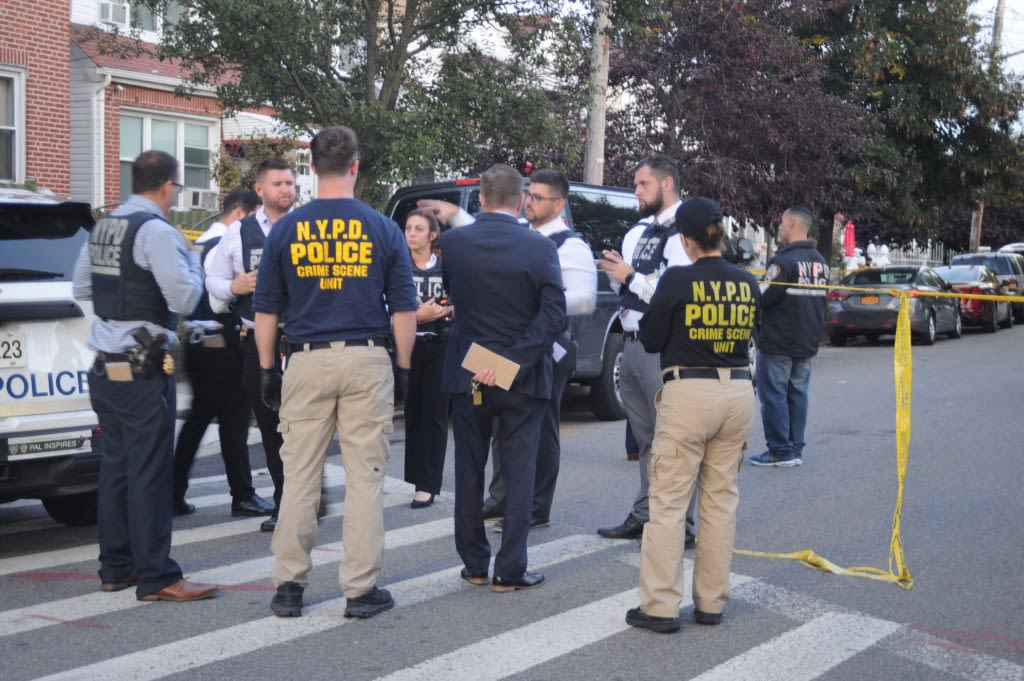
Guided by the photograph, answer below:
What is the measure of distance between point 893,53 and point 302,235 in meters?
21.6

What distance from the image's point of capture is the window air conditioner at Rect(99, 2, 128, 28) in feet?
59.2

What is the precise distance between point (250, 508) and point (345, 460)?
7.77 feet

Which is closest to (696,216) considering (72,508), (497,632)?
(497,632)

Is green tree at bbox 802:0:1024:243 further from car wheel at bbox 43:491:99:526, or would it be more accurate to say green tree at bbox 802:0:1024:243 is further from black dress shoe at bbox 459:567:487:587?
black dress shoe at bbox 459:567:487:587

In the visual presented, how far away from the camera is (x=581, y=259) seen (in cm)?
652

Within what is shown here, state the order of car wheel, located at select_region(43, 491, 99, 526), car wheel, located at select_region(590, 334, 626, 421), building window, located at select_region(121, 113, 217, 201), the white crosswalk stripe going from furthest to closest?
building window, located at select_region(121, 113, 217, 201), car wheel, located at select_region(590, 334, 626, 421), car wheel, located at select_region(43, 491, 99, 526), the white crosswalk stripe

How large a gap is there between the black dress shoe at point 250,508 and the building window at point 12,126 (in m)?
11.0

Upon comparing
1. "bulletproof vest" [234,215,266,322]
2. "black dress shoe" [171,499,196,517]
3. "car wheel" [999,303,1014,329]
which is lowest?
"black dress shoe" [171,499,196,517]

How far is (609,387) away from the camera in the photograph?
1137cm

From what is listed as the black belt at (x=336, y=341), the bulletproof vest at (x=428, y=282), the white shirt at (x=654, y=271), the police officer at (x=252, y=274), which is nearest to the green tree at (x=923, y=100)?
the bulletproof vest at (x=428, y=282)

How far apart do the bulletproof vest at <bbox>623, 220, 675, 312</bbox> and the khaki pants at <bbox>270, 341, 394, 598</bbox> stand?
1844 millimetres

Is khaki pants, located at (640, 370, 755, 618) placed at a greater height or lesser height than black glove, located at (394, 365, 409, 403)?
lesser

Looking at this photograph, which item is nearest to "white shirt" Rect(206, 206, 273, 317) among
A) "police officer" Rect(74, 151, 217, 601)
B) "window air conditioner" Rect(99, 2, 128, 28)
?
"police officer" Rect(74, 151, 217, 601)

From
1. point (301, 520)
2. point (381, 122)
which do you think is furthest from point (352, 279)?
point (381, 122)
